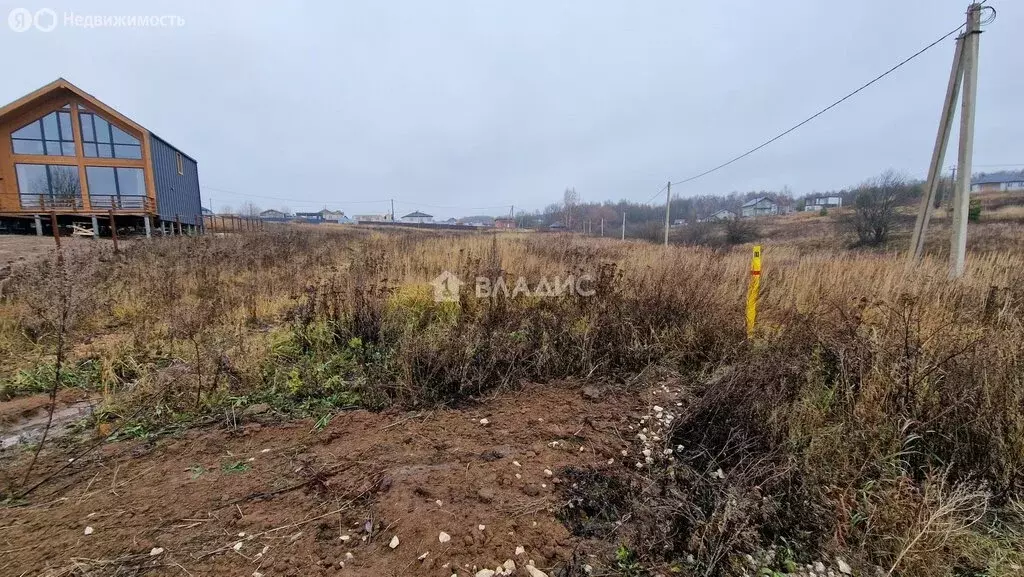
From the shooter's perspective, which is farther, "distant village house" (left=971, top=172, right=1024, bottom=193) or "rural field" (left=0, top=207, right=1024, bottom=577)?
"distant village house" (left=971, top=172, right=1024, bottom=193)

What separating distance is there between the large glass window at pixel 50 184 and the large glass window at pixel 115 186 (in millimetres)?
484

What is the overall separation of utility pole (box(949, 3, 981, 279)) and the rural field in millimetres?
Result: 547

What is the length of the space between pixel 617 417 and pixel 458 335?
187 centimetres

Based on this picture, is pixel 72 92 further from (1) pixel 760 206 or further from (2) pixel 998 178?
(2) pixel 998 178

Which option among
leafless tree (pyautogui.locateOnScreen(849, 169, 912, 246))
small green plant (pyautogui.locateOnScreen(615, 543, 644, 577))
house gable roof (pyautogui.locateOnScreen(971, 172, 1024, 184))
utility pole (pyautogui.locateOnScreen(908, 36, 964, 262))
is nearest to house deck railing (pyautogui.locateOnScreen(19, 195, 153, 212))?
small green plant (pyautogui.locateOnScreen(615, 543, 644, 577))

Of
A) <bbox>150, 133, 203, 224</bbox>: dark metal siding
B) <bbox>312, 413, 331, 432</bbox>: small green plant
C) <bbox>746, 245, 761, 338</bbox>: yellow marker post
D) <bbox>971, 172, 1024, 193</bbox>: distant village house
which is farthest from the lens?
<bbox>971, 172, 1024, 193</bbox>: distant village house

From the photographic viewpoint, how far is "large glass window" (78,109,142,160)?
17484 millimetres

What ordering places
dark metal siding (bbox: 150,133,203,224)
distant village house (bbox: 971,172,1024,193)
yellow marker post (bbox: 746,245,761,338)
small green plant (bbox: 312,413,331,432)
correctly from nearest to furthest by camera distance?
small green plant (bbox: 312,413,331,432)
yellow marker post (bbox: 746,245,761,338)
dark metal siding (bbox: 150,133,203,224)
distant village house (bbox: 971,172,1024,193)

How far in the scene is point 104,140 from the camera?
17.7 metres

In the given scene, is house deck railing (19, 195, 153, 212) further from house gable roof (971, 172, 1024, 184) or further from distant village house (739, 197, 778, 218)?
house gable roof (971, 172, 1024, 184)

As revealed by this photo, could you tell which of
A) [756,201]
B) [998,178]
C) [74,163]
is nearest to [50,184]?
[74,163]

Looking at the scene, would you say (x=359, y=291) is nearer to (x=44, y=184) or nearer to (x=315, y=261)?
(x=315, y=261)

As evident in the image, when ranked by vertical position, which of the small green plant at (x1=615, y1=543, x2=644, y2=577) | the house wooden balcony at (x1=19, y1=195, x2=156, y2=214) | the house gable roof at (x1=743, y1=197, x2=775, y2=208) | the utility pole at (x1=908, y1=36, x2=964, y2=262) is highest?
Result: the house gable roof at (x1=743, y1=197, x2=775, y2=208)

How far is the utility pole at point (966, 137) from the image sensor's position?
511 centimetres
